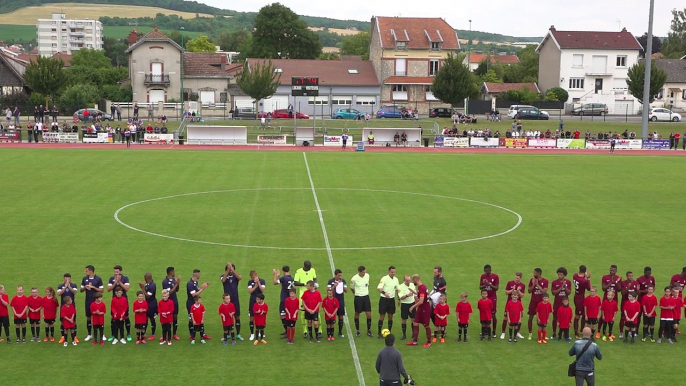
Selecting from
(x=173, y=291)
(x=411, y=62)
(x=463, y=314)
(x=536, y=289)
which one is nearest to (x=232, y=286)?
(x=173, y=291)

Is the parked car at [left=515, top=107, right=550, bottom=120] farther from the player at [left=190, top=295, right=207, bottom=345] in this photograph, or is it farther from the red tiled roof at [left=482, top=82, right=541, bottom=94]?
the player at [left=190, top=295, right=207, bottom=345]

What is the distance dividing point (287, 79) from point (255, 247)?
6422 centimetres

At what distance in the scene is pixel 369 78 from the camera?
9106 centimetres

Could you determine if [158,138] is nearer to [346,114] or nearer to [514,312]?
[346,114]

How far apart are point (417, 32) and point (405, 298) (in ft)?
254

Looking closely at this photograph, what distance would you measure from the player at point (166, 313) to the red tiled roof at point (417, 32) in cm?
7516

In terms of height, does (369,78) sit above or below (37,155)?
above

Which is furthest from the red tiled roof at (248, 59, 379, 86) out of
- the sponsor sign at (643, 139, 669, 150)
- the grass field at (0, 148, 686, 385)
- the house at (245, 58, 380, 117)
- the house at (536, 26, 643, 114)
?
the grass field at (0, 148, 686, 385)

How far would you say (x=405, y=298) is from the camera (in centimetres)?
1694

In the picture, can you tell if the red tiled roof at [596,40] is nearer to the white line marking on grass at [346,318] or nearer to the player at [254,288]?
the white line marking on grass at [346,318]

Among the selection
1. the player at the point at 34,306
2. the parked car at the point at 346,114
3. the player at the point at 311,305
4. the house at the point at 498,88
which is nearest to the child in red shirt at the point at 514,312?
the player at the point at 311,305

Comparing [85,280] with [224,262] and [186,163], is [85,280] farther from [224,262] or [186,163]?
[186,163]

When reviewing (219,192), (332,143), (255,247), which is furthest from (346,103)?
(255,247)

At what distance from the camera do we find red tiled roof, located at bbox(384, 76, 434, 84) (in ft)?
292
